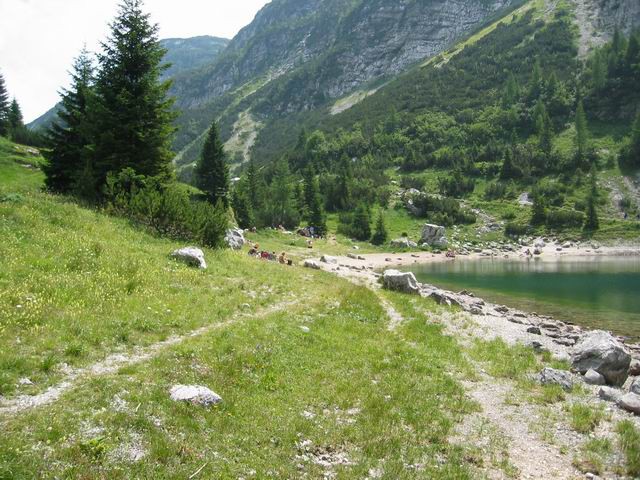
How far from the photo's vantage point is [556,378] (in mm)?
13797

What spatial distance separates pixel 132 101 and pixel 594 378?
29.4 m

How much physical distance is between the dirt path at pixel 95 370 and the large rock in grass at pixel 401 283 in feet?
61.9

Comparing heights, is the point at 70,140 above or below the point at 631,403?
above

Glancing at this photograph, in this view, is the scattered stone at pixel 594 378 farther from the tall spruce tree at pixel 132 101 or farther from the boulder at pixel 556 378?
the tall spruce tree at pixel 132 101

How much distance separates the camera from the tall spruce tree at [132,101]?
1130 inches

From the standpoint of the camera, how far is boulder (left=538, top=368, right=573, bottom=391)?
13497mm

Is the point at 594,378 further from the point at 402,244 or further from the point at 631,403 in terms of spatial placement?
the point at 402,244

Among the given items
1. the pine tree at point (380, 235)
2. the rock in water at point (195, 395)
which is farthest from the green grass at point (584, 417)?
the pine tree at point (380, 235)

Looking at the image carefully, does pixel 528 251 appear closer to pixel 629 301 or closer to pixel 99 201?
pixel 629 301

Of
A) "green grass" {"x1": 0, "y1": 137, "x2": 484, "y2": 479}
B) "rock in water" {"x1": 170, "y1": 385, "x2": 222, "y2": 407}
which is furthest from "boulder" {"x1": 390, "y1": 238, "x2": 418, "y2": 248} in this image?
"rock in water" {"x1": 170, "y1": 385, "x2": 222, "y2": 407}

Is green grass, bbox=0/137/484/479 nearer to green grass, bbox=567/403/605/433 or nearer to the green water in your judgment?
green grass, bbox=567/403/605/433

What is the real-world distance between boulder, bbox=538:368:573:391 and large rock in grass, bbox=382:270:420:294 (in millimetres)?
17564

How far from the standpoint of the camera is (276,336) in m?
14.4

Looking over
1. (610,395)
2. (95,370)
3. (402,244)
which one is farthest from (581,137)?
(95,370)
